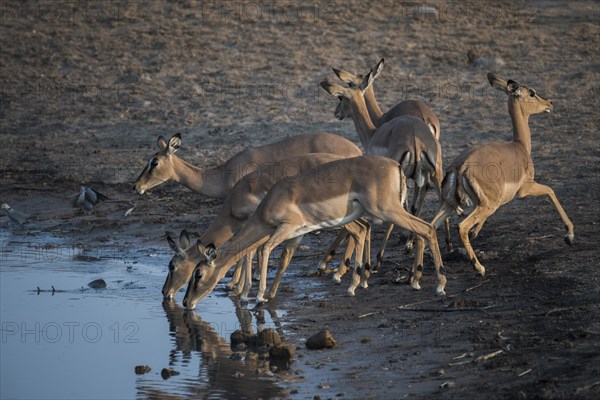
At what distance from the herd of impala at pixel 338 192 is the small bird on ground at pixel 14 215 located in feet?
8.71

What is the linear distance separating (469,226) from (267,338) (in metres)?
2.71

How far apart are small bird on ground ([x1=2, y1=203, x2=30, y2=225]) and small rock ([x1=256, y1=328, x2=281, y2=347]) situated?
6204 millimetres

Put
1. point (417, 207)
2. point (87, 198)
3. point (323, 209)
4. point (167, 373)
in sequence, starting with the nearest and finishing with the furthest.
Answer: point (167, 373) < point (323, 209) < point (417, 207) < point (87, 198)

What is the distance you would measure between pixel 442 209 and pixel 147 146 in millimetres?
6301

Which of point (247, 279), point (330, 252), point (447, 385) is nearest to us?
point (447, 385)

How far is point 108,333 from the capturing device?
10.0 m

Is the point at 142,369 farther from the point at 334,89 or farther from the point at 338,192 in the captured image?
the point at 334,89

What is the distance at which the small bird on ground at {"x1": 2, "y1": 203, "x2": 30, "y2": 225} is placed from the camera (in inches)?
562

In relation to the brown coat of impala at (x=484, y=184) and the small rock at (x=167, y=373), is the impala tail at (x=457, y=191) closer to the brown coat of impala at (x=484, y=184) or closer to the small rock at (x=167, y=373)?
the brown coat of impala at (x=484, y=184)

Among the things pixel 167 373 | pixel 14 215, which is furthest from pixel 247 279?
pixel 14 215

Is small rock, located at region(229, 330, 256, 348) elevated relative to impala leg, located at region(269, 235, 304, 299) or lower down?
lower down

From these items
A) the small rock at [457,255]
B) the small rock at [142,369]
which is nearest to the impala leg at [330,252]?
the small rock at [457,255]

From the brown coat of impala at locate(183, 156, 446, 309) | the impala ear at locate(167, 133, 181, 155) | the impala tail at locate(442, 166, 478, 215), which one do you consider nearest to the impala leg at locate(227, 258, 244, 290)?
the brown coat of impala at locate(183, 156, 446, 309)

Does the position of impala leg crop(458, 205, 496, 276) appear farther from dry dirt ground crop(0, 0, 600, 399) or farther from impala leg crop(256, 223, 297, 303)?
impala leg crop(256, 223, 297, 303)
